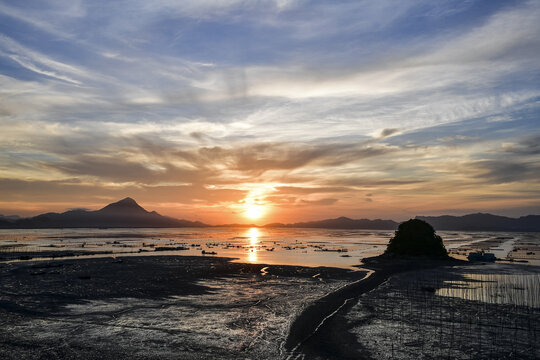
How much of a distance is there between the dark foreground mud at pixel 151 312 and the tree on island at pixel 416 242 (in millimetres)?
36407

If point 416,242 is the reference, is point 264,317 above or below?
below

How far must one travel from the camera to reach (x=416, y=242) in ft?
277

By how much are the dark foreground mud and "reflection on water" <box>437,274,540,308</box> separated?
13.5 metres

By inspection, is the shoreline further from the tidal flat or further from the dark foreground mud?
the dark foreground mud

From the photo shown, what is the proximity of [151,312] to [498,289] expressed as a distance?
38.9 m

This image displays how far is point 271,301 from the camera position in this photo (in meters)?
35.6

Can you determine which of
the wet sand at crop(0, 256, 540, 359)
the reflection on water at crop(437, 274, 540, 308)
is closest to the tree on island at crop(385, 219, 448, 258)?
the reflection on water at crop(437, 274, 540, 308)

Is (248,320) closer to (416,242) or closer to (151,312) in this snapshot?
(151,312)

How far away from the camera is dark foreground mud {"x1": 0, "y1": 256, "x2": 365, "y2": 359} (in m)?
21.9

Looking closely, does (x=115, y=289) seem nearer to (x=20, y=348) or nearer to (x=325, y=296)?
(x=20, y=348)

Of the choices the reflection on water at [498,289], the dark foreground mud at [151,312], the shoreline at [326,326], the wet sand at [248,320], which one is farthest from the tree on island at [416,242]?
the shoreline at [326,326]

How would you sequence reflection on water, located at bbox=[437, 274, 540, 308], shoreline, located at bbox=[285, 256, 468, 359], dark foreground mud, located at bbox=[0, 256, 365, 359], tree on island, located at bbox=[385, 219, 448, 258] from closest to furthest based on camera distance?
shoreline, located at bbox=[285, 256, 468, 359]
dark foreground mud, located at bbox=[0, 256, 365, 359]
reflection on water, located at bbox=[437, 274, 540, 308]
tree on island, located at bbox=[385, 219, 448, 258]

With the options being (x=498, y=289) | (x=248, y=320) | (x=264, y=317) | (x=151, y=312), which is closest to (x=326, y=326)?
(x=264, y=317)

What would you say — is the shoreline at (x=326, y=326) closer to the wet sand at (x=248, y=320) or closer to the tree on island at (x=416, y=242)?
the wet sand at (x=248, y=320)
